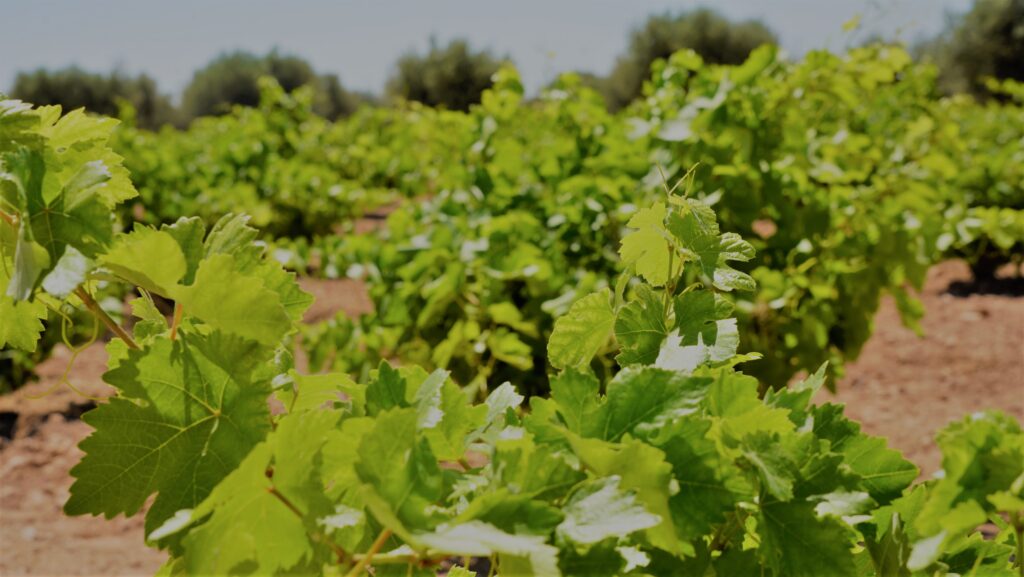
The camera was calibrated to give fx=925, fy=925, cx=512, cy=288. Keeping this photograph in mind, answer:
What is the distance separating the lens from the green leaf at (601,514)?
560mm

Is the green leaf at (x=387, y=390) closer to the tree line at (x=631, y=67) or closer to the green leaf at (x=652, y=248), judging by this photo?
the green leaf at (x=652, y=248)

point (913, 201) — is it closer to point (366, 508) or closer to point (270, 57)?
point (366, 508)

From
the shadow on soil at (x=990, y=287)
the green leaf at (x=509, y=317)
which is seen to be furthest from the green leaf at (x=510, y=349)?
the shadow on soil at (x=990, y=287)

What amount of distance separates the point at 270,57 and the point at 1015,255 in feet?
124

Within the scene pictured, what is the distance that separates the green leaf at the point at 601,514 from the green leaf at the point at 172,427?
0.76ft

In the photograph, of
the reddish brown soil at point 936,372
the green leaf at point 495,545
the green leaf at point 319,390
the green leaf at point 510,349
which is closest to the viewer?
the green leaf at point 495,545

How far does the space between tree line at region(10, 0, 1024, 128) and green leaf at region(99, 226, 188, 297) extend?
21.0m

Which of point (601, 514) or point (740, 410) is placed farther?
point (740, 410)

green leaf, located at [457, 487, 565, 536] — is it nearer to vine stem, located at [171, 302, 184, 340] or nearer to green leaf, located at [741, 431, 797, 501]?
green leaf, located at [741, 431, 797, 501]

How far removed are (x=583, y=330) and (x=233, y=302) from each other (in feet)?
1.09

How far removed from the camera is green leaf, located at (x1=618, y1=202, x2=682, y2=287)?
83 cm

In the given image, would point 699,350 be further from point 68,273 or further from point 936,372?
point 936,372

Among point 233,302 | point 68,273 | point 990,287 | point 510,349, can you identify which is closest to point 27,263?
point 68,273

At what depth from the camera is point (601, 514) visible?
576 millimetres
